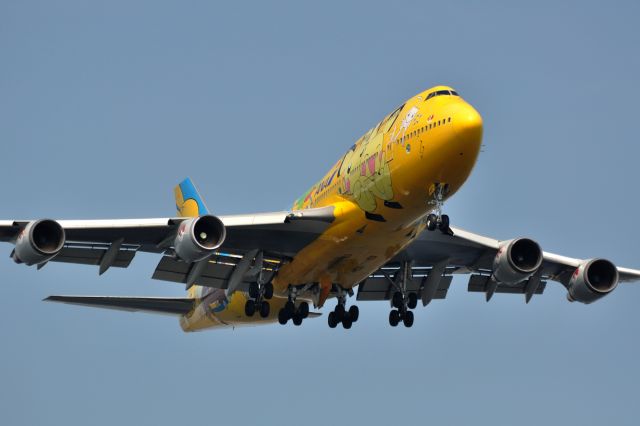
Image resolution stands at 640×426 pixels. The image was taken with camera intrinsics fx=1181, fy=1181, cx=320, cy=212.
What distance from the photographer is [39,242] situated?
36594 mm

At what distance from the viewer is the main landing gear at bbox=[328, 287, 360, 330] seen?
44156mm

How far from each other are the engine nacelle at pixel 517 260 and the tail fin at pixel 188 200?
13.9 meters

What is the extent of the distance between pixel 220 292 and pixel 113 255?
25.8 feet

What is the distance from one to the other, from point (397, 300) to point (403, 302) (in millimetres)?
376

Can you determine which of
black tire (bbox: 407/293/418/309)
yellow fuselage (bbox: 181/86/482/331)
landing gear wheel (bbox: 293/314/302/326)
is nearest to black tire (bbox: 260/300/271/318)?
yellow fuselage (bbox: 181/86/482/331)

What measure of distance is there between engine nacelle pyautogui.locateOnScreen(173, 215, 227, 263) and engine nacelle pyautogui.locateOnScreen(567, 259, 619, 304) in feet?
47.1

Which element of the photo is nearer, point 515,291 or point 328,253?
point 328,253

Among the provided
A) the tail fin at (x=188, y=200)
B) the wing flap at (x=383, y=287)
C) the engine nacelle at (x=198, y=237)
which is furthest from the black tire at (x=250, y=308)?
the tail fin at (x=188, y=200)

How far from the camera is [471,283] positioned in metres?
47.4

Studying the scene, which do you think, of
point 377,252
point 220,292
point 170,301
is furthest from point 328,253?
point 170,301

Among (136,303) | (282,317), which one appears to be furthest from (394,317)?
(136,303)

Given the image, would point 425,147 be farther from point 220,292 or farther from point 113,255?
point 220,292

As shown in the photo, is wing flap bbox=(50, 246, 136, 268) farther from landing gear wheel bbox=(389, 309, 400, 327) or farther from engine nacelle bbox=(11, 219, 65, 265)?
landing gear wheel bbox=(389, 309, 400, 327)

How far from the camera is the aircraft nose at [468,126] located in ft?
112
